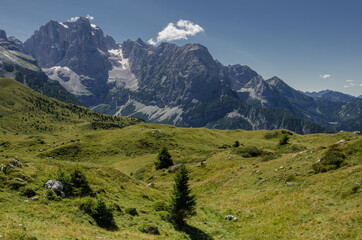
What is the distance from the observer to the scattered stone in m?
23.5

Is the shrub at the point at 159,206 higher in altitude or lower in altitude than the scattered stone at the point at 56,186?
lower

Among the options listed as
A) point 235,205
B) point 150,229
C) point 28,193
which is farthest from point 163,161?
point 28,193

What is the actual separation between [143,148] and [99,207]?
9079cm

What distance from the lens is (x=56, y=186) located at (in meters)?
23.9

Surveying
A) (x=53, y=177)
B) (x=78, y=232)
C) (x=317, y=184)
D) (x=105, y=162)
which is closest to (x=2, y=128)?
(x=105, y=162)

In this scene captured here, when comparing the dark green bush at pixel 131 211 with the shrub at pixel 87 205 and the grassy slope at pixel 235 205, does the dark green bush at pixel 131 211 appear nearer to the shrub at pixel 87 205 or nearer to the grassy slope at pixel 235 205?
the grassy slope at pixel 235 205

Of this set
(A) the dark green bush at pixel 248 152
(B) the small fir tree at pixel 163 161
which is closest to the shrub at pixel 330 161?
(A) the dark green bush at pixel 248 152

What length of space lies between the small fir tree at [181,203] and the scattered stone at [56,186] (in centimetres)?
1374

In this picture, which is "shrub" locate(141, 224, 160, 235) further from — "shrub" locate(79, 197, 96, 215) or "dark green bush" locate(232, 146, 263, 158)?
"dark green bush" locate(232, 146, 263, 158)

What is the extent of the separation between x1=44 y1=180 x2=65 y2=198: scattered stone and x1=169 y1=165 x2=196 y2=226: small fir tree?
1374 cm

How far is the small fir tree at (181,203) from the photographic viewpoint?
26.5 meters

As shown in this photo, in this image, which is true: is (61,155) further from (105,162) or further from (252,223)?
(252,223)

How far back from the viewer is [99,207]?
21938 mm

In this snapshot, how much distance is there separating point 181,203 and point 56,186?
51.4ft
